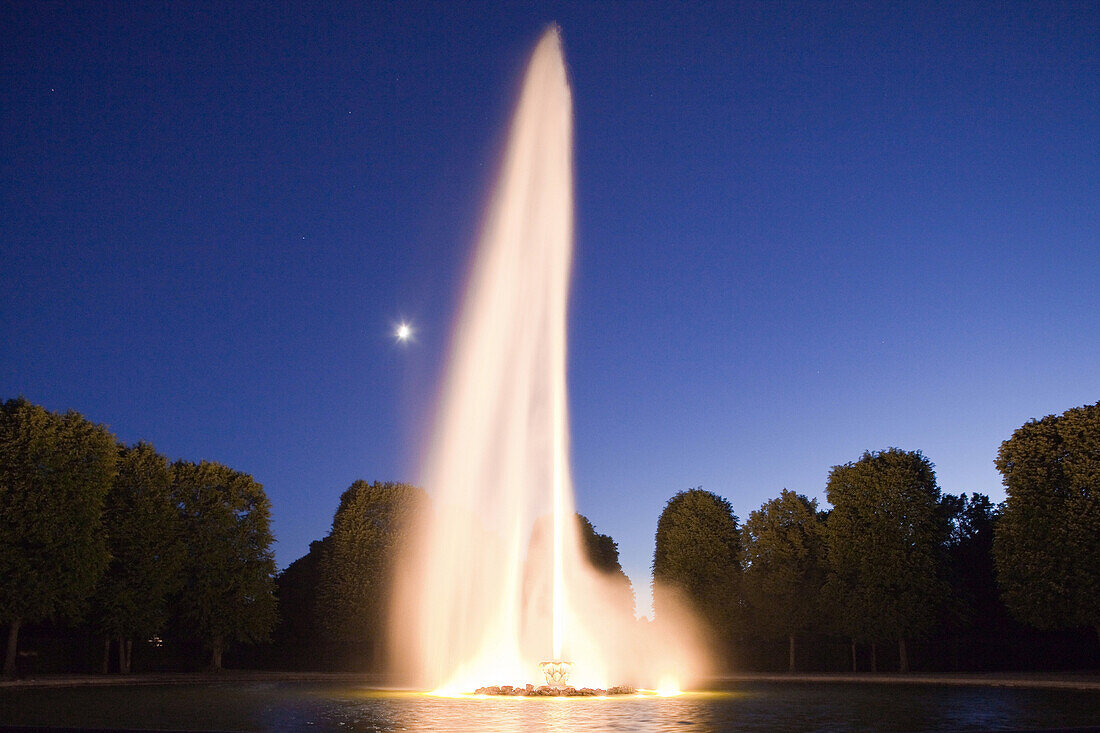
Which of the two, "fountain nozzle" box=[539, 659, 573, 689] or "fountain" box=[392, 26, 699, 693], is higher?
"fountain" box=[392, 26, 699, 693]

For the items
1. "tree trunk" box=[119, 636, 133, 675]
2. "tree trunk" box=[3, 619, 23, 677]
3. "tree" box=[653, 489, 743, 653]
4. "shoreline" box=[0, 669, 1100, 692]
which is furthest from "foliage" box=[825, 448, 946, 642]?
"tree trunk" box=[3, 619, 23, 677]

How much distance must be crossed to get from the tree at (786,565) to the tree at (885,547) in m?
2.09

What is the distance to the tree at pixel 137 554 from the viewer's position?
3922 cm

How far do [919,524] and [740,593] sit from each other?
1380 cm

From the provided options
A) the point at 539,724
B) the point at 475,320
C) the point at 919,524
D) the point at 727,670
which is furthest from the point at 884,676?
the point at 539,724

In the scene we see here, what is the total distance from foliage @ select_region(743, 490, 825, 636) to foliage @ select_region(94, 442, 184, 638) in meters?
32.2

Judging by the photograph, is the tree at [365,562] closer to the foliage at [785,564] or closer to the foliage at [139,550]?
the foliage at [139,550]

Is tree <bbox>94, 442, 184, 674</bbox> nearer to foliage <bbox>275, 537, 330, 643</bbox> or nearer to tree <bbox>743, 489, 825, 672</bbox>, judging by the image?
foliage <bbox>275, 537, 330, 643</bbox>

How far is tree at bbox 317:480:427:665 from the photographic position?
164 ft

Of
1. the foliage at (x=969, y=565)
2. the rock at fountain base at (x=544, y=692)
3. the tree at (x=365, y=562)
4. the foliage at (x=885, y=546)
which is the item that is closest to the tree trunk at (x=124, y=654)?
the tree at (x=365, y=562)

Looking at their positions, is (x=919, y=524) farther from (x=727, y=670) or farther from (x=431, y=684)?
(x=431, y=684)

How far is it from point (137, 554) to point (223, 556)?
5.94 meters

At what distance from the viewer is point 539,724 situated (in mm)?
17719

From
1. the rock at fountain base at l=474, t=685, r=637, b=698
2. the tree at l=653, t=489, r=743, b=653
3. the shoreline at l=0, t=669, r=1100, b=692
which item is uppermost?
the tree at l=653, t=489, r=743, b=653
